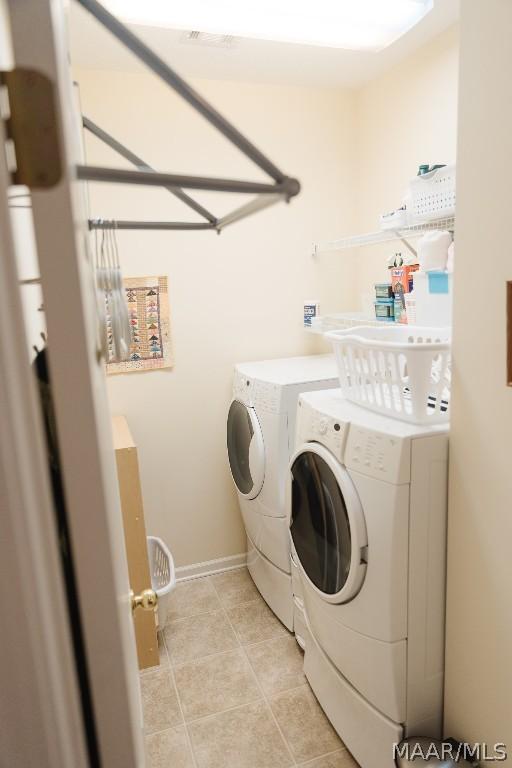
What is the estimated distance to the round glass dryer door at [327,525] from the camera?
1.50 metres

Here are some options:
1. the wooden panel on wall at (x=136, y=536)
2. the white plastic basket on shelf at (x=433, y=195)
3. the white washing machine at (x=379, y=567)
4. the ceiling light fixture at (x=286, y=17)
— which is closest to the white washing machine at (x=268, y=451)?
the white washing machine at (x=379, y=567)

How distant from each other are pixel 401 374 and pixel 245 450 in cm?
113

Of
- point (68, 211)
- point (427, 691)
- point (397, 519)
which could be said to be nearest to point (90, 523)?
point (68, 211)

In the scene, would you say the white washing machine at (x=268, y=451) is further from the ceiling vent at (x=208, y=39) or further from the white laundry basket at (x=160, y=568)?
the ceiling vent at (x=208, y=39)

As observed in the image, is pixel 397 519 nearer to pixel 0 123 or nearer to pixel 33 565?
pixel 33 565

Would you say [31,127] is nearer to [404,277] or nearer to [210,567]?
[404,277]

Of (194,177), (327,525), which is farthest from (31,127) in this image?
(327,525)

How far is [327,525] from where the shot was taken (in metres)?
1.67

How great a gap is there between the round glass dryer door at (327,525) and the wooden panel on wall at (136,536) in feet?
2.19

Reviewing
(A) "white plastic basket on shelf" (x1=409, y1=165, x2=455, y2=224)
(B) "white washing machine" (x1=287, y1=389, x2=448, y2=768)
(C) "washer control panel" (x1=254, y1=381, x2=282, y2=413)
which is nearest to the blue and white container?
(C) "washer control panel" (x1=254, y1=381, x2=282, y2=413)

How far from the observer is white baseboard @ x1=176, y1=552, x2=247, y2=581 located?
2.82 meters

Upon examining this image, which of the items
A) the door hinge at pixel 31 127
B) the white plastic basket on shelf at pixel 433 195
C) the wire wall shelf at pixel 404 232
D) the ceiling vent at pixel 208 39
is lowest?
the door hinge at pixel 31 127

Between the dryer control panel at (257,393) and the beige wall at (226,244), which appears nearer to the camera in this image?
the dryer control panel at (257,393)

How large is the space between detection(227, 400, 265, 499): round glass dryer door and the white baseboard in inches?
22.9
